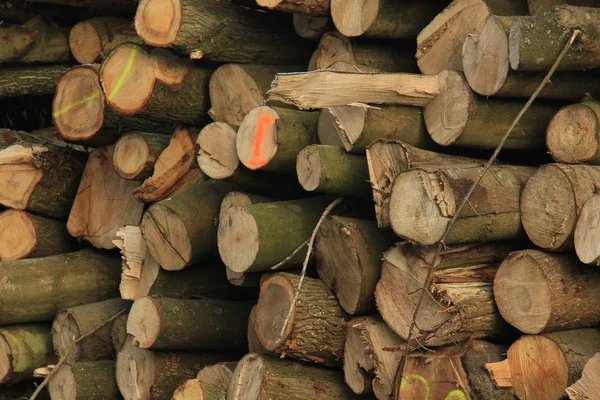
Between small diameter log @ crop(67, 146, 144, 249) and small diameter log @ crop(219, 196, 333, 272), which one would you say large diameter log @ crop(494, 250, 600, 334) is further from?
small diameter log @ crop(67, 146, 144, 249)

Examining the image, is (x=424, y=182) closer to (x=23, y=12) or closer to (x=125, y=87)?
(x=125, y=87)

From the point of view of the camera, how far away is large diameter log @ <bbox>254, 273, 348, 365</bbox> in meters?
4.47

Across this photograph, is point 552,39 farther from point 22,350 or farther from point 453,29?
point 22,350

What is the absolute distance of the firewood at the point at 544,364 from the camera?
3.99 m

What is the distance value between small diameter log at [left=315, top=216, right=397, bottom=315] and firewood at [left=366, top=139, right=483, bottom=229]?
7.1 inches

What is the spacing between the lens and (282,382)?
450 centimetres

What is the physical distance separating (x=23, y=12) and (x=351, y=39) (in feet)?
8.80

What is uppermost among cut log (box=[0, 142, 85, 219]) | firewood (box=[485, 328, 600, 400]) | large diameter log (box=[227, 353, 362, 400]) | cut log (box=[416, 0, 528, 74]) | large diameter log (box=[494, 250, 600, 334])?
cut log (box=[416, 0, 528, 74])

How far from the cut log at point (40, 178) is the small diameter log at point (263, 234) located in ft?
5.27

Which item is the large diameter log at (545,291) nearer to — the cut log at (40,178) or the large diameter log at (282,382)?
the large diameter log at (282,382)

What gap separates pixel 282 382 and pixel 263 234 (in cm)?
65

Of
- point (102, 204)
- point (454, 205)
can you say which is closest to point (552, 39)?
point (454, 205)

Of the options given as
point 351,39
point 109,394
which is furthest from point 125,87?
point 109,394

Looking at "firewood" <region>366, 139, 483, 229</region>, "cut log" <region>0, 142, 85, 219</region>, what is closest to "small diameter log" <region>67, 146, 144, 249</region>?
"cut log" <region>0, 142, 85, 219</region>
